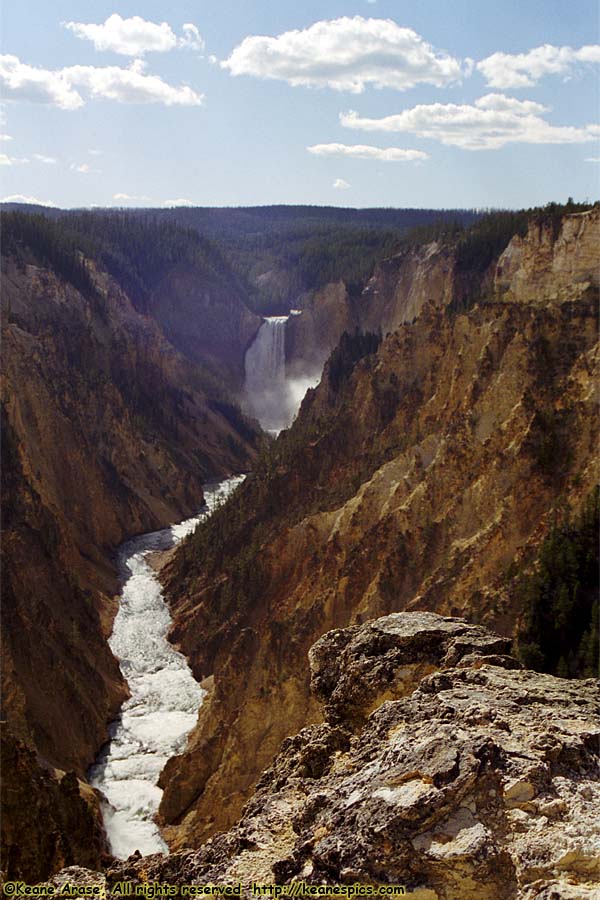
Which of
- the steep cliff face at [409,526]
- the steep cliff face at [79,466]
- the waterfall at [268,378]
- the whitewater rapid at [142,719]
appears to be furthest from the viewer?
the waterfall at [268,378]

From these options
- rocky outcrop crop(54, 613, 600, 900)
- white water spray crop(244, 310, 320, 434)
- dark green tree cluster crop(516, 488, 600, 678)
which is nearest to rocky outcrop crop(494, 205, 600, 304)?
dark green tree cluster crop(516, 488, 600, 678)

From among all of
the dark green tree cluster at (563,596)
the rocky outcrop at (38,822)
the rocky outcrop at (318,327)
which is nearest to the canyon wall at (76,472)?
the rocky outcrop at (38,822)

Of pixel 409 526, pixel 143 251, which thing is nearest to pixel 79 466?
pixel 409 526

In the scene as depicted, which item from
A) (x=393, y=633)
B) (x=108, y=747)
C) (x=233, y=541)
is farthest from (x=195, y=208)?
(x=393, y=633)

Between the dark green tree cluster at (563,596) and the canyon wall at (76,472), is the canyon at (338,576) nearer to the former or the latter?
the canyon wall at (76,472)

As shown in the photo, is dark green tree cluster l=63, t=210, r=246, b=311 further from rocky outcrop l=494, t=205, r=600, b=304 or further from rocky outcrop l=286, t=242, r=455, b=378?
rocky outcrop l=494, t=205, r=600, b=304

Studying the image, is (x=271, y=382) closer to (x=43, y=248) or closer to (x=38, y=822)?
(x=43, y=248)
